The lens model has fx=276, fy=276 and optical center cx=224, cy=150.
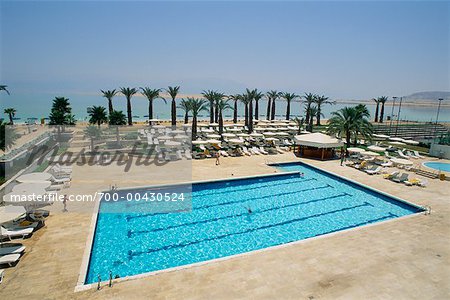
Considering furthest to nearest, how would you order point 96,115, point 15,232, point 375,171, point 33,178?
point 96,115 < point 375,171 < point 33,178 < point 15,232

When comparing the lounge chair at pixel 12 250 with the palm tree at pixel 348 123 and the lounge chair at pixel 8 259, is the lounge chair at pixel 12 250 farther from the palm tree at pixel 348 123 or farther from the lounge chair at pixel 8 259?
the palm tree at pixel 348 123

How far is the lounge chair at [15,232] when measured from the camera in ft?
30.9

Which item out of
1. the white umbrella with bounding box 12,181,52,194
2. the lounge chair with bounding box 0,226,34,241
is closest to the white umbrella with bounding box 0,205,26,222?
the lounge chair with bounding box 0,226,34,241

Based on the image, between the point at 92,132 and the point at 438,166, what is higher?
the point at 92,132

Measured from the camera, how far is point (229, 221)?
12.7 m

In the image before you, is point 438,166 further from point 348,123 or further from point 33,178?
point 33,178

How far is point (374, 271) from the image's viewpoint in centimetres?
820

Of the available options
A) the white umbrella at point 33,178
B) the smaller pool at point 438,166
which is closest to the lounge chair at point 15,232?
the white umbrella at point 33,178

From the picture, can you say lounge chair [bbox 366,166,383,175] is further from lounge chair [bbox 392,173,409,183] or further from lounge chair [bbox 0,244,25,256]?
Answer: lounge chair [bbox 0,244,25,256]

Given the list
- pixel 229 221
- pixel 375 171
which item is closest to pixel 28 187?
pixel 229 221

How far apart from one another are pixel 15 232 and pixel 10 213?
78cm

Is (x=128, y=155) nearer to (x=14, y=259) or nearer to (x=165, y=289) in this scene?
(x=14, y=259)

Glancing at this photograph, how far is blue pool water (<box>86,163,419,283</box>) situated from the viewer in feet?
32.7

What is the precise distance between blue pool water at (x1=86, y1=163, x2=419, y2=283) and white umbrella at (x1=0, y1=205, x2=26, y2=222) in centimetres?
274
